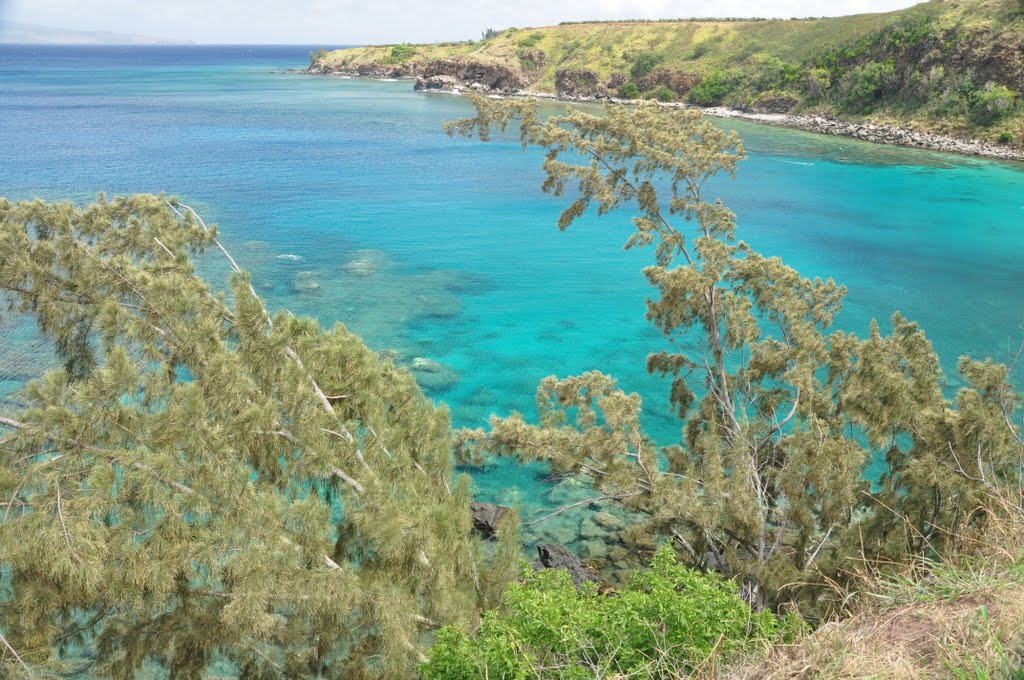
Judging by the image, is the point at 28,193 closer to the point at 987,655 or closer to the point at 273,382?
the point at 273,382

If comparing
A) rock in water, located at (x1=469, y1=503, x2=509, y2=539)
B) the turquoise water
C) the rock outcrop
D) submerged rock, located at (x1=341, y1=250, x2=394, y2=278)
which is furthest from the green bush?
the rock outcrop

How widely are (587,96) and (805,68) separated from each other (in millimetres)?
29188

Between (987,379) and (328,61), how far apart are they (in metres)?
158

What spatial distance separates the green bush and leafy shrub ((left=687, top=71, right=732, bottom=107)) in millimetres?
89819

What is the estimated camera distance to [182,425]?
7.35 m

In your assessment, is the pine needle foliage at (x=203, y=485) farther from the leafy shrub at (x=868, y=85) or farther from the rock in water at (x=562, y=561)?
the leafy shrub at (x=868, y=85)

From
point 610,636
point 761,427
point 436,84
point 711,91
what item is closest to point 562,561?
point 761,427

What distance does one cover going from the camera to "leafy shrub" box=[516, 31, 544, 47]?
392 feet

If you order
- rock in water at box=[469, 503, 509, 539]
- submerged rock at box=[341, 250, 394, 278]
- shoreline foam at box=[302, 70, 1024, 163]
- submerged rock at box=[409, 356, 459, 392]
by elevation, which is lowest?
rock in water at box=[469, 503, 509, 539]

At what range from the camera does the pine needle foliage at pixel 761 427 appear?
421 inches

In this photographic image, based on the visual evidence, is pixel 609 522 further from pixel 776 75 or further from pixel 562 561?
pixel 776 75

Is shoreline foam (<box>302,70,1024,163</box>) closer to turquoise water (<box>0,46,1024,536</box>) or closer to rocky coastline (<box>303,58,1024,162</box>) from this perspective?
rocky coastline (<box>303,58,1024,162</box>)

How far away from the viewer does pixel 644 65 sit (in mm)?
100562

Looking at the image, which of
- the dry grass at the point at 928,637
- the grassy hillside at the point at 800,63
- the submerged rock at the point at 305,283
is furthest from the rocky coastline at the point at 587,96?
the dry grass at the point at 928,637
